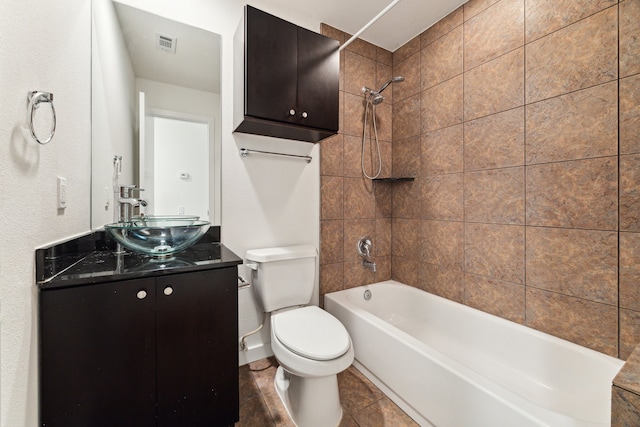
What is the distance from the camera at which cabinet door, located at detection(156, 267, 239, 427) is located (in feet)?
A: 3.09

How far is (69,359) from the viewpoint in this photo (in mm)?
802

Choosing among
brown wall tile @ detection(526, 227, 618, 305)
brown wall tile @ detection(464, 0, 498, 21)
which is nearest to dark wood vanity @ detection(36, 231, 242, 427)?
brown wall tile @ detection(526, 227, 618, 305)

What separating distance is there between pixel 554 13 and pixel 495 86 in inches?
15.3

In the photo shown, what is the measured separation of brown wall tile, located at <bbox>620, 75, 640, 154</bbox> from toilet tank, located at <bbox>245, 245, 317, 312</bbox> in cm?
165

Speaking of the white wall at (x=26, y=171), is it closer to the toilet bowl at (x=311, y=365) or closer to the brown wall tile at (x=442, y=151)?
the toilet bowl at (x=311, y=365)

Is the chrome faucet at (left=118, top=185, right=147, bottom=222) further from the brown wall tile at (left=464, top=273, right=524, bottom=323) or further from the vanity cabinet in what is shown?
the brown wall tile at (left=464, top=273, right=524, bottom=323)

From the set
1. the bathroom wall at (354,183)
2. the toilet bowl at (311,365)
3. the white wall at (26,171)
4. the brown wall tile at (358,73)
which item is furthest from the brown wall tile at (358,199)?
the white wall at (26,171)

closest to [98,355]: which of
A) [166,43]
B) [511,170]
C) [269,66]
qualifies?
[269,66]

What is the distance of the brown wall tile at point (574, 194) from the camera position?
3.93 ft

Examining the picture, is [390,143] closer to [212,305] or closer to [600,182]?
[600,182]

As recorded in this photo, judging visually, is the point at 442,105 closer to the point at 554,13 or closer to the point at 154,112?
the point at 554,13

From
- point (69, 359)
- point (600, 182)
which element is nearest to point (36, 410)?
point (69, 359)

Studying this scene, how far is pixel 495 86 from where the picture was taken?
1599mm

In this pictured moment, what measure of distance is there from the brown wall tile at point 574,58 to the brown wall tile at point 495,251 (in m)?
0.77
